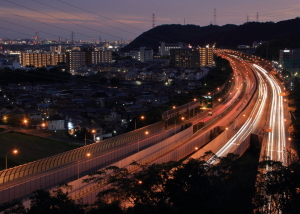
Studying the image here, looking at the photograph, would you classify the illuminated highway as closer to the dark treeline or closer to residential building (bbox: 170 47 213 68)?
the dark treeline

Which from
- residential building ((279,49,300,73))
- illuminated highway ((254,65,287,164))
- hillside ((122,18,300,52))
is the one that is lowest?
illuminated highway ((254,65,287,164))

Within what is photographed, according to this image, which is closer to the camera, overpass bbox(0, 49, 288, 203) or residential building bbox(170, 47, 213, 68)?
overpass bbox(0, 49, 288, 203)

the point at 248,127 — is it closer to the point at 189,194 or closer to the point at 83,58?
the point at 189,194

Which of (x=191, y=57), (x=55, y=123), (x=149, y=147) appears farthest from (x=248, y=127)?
(x=191, y=57)

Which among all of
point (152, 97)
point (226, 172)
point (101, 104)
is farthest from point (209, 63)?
point (226, 172)

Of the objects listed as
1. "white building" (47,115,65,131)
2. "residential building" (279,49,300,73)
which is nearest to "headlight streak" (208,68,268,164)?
"white building" (47,115,65,131)

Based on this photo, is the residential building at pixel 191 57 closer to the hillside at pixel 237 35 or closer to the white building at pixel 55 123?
the hillside at pixel 237 35
